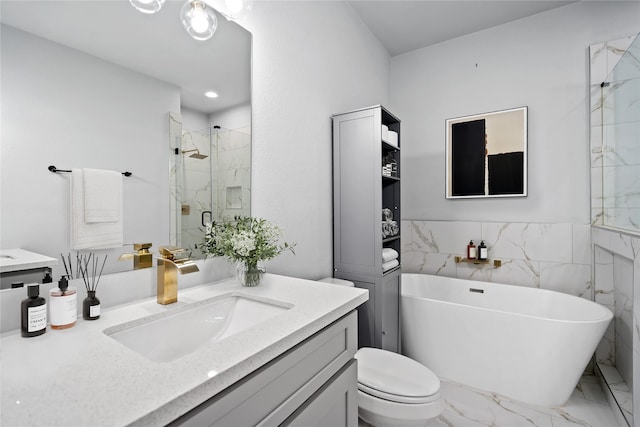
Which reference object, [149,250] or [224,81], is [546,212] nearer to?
[224,81]

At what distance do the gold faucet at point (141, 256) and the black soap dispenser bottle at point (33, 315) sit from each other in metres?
0.27

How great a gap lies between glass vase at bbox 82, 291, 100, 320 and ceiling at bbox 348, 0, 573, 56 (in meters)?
2.58

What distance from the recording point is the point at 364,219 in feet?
6.67

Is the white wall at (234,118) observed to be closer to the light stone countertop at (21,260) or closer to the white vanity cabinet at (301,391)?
the light stone countertop at (21,260)

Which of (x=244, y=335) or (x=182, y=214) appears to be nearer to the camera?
(x=244, y=335)

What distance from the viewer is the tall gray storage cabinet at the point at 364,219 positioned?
1.99 m

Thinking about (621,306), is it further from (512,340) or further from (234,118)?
(234,118)

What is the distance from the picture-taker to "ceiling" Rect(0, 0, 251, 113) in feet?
2.80

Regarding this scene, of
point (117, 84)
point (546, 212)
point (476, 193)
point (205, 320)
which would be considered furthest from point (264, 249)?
point (546, 212)

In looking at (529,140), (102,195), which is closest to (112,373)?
(102,195)

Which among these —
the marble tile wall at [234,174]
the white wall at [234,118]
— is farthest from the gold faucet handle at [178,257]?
the white wall at [234,118]

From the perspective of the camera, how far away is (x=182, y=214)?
47.5 inches

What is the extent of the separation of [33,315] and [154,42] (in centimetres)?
94

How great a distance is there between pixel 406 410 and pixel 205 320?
93cm
